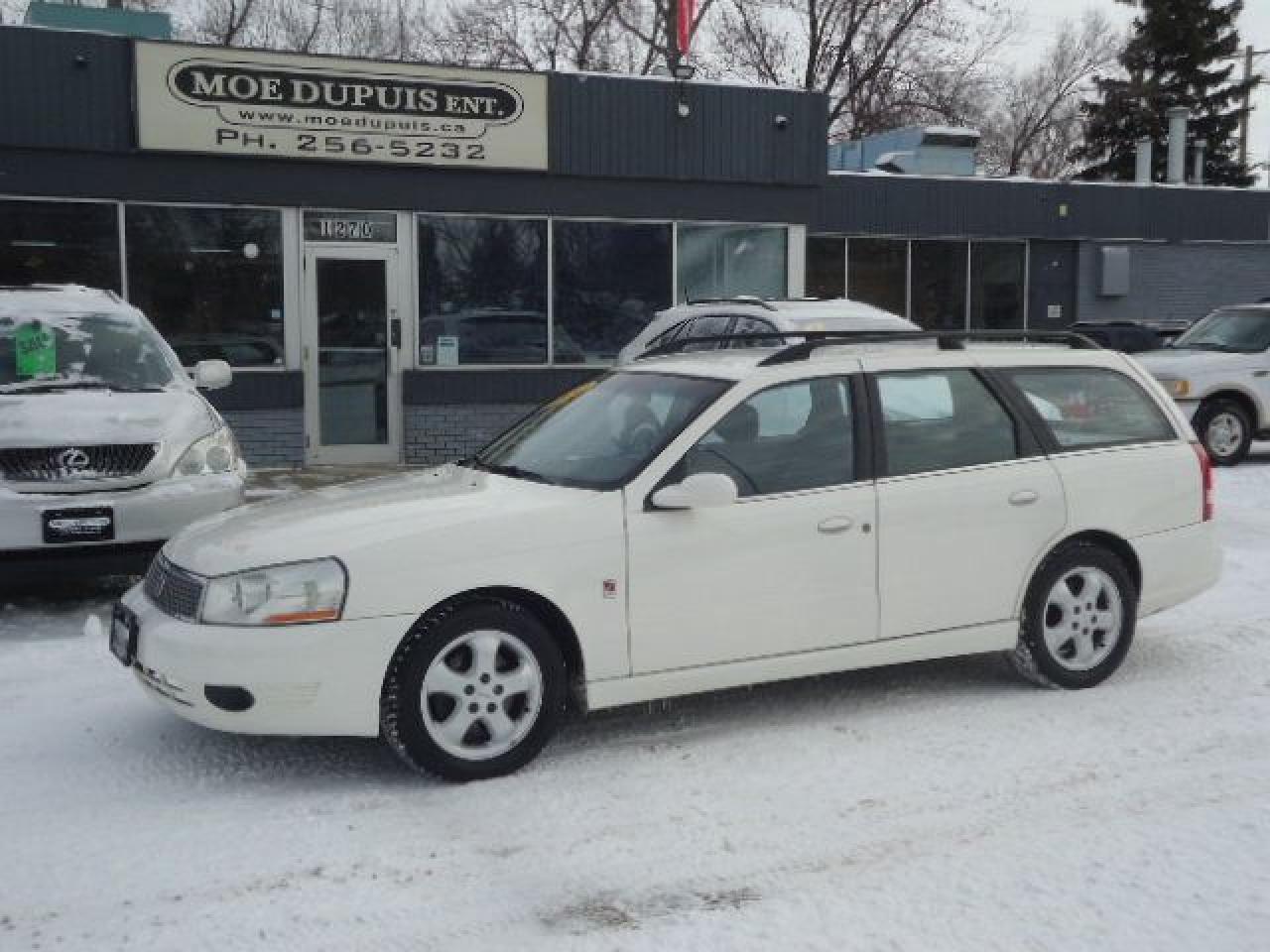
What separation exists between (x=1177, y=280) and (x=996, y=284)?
11.0 ft

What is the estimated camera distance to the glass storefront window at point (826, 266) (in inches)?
731

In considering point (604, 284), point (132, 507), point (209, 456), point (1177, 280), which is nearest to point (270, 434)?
point (604, 284)

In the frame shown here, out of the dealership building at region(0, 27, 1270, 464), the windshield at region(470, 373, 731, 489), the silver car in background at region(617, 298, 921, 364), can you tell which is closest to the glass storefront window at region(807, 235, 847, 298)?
the dealership building at region(0, 27, 1270, 464)

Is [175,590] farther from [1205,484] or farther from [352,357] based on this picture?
[352,357]

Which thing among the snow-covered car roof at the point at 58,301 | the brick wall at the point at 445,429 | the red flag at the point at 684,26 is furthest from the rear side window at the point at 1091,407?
the red flag at the point at 684,26

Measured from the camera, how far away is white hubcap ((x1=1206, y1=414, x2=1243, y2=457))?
1436cm

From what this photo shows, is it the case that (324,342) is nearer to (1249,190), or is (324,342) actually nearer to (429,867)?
(429,867)

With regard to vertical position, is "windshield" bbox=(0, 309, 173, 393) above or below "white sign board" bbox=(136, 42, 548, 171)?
below

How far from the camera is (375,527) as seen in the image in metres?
4.90

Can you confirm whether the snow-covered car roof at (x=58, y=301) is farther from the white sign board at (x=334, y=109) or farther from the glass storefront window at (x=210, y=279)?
the white sign board at (x=334, y=109)

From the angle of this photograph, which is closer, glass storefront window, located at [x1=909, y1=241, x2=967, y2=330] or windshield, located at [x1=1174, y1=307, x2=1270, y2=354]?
windshield, located at [x1=1174, y1=307, x2=1270, y2=354]

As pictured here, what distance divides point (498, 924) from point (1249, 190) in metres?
21.2

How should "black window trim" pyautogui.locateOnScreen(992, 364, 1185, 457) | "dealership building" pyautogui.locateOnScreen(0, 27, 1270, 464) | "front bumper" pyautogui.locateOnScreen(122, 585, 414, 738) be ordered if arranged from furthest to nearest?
"dealership building" pyautogui.locateOnScreen(0, 27, 1270, 464), "black window trim" pyautogui.locateOnScreen(992, 364, 1185, 457), "front bumper" pyautogui.locateOnScreen(122, 585, 414, 738)

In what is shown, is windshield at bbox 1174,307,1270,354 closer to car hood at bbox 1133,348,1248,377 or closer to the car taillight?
car hood at bbox 1133,348,1248,377
